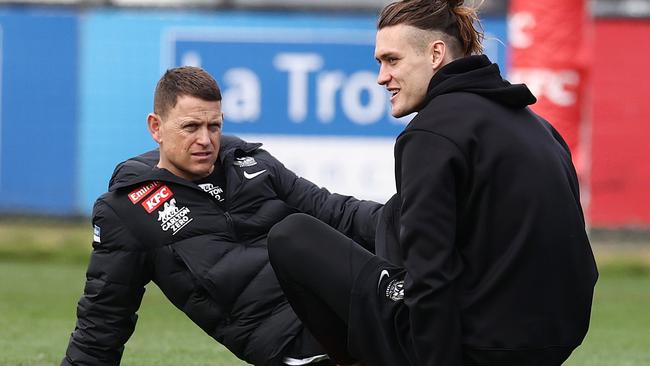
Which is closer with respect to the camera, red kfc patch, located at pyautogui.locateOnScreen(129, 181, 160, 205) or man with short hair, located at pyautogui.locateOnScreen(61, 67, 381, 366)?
man with short hair, located at pyautogui.locateOnScreen(61, 67, 381, 366)

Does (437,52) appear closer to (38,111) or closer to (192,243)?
(192,243)

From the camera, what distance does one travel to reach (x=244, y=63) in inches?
431

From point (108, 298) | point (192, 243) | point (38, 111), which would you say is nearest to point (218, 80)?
point (38, 111)

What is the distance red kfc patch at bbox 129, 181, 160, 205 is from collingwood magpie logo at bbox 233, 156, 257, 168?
12.1 inches

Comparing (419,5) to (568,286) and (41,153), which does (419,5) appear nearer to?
(568,286)

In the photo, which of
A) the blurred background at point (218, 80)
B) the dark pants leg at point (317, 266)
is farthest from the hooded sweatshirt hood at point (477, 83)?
the blurred background at point (218, 80)

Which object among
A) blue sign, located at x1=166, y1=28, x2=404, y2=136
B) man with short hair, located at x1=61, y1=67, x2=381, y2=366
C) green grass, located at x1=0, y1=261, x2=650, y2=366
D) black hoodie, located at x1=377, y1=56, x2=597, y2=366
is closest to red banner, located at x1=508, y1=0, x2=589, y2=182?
blue sign, located at x1=166, y1=28, x2=404, y2=136

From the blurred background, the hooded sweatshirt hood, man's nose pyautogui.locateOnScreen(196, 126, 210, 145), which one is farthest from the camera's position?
the blurred background

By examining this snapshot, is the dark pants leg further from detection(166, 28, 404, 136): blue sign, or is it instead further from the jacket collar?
detection(166, 28, 404, 136): blue sign

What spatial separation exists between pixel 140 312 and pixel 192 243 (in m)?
3.29

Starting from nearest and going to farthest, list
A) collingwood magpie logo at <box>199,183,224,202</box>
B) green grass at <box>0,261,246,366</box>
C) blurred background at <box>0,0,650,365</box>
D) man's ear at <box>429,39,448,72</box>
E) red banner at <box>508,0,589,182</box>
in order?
man's ear at <box>429,39,448,72</box>
collingwood magpie logo at <box>199,183,224,202</box>
green grass at <box>0,261,246,366</box>
red banner at <box>508,0,589,182</box>
blurred background at <box>0,0,650,365</box>

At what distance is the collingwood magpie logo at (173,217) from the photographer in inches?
179

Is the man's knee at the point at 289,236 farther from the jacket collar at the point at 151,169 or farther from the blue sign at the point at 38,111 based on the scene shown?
the blue sign at the point at 38,111

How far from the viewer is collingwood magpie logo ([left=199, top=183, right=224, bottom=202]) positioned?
15.2 feet
